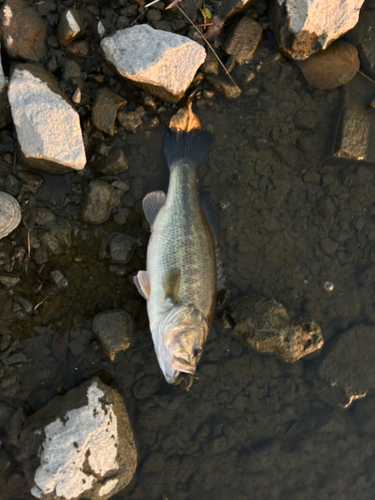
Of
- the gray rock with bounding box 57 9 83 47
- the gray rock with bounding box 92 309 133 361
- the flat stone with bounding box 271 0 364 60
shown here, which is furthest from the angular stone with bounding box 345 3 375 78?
the gray rock with bounding box 92 309 133 361

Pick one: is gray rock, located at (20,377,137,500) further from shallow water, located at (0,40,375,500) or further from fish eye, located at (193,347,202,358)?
fish eye, located at (193,347,202,358)

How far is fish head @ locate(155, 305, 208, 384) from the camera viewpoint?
11.1 ft

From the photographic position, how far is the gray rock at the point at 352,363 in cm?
447

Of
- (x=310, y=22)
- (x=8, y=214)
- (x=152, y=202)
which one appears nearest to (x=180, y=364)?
(x=152, y=202)

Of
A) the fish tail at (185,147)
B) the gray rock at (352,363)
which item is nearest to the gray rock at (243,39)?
the fish tail at (185,147)

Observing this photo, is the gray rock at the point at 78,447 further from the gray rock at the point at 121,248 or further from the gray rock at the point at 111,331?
the gray rock at the point at 121,248

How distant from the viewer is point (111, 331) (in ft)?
12.4

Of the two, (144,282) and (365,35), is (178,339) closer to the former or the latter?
(144,282)

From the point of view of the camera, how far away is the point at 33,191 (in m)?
3.74

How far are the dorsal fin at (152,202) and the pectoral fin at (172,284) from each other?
67 cm

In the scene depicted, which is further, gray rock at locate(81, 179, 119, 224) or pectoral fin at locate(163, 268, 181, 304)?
gray rock at locate(81, 179, 119, 224)

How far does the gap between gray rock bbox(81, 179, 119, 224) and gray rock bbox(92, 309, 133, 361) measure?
105 centimetres

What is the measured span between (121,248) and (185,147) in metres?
1.32

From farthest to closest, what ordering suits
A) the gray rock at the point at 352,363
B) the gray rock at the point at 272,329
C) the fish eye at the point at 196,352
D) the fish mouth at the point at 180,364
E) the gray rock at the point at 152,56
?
the gray rock at the point at 352,363 < the gray rock at the point at 272,329 < the gray rock at the point at 152,56 < the fish eye at the point at 196,352 < the fish mouth at the point at 180,364
